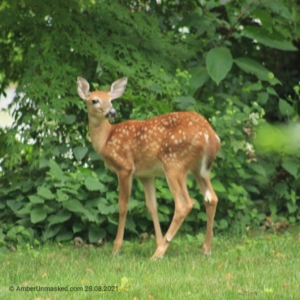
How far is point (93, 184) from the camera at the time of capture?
23.7 ft

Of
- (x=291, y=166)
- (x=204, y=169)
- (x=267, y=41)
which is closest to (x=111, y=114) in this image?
(x=204, y=169)

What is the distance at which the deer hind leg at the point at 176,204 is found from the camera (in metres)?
6.19

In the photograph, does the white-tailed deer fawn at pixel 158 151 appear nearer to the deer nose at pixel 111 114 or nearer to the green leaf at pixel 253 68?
the deer nose at pixel 111 114

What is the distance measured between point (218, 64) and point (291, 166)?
4.93 feet

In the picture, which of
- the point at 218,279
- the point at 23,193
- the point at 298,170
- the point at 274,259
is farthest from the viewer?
the point at 298,170

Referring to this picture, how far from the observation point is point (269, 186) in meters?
8.62

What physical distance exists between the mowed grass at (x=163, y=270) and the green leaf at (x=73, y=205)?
0.35m

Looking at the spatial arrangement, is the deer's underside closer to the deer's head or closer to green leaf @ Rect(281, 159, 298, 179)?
the deer's head

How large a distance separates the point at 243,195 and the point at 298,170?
2.48 ft

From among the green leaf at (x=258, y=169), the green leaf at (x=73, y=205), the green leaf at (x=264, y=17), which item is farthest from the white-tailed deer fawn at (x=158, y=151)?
the green leaf at (x=258, y=169)

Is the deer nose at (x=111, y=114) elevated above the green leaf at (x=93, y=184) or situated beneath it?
elevated above

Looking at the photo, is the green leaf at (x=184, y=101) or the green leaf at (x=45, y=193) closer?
the green leaf at (x=45, y=193)

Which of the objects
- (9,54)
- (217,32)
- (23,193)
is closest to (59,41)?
(9,54)

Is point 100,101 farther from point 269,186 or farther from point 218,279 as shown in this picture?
point 269,186
